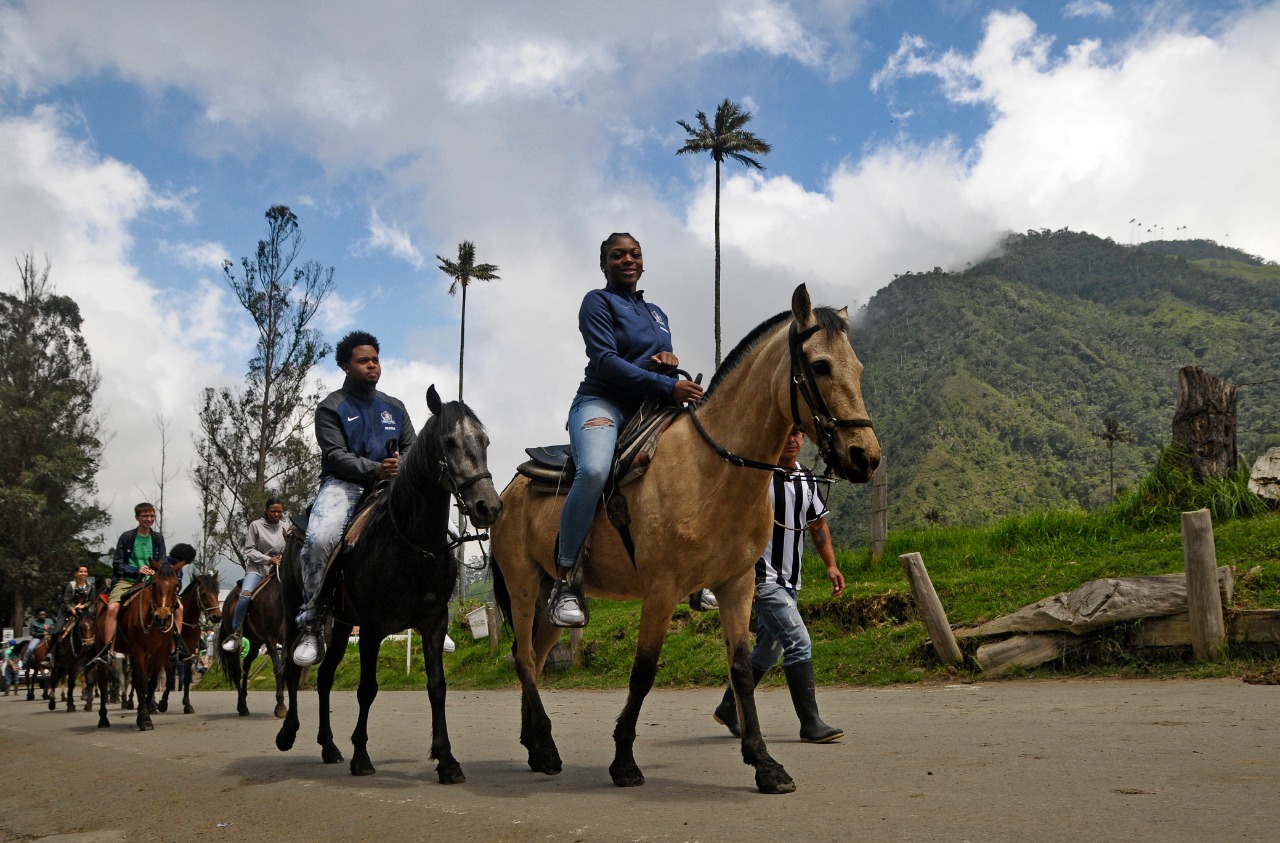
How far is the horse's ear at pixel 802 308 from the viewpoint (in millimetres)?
5488

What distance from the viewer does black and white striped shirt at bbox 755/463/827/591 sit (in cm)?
763

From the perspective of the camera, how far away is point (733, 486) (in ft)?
18.9

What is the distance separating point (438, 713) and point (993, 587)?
9.06 m

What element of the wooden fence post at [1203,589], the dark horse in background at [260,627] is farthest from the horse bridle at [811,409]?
the dark horse in background at [260,627]

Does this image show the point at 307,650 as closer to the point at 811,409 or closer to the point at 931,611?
the point at 811,409

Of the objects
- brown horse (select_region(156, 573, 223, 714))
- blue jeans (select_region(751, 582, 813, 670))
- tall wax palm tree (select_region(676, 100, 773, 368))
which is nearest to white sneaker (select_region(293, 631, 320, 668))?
blue jeans (select_region(751, 582, 813, 670))

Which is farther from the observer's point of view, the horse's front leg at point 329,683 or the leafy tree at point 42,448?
the leafy tree at point 42,448

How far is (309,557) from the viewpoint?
7.80 metres

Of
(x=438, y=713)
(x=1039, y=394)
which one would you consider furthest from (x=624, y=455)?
(x=1039, y=394)

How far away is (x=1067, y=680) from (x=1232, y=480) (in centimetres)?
530

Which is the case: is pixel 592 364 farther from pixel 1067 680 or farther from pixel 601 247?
pixel 1067 680

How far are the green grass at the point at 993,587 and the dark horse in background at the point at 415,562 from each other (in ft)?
22.6

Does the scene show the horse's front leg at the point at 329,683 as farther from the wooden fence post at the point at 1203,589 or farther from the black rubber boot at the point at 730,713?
the wooden fence post at the point at 1203,589

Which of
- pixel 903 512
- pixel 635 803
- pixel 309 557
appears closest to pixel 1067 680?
pixel 635 803
